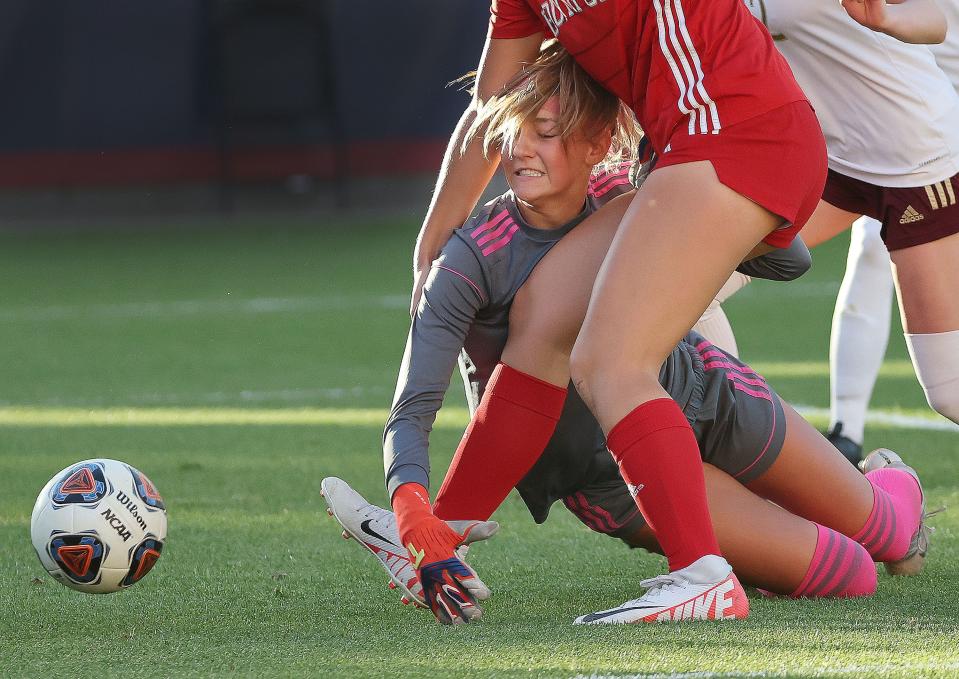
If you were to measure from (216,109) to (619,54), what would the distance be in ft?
36.6

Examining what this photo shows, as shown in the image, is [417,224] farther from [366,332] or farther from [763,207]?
[763,207]

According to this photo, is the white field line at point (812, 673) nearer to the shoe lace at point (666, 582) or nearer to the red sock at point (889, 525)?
the shoe lace at point (666, 582)

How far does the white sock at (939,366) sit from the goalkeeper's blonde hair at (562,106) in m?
0.87

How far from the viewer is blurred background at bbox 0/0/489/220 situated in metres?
13.3

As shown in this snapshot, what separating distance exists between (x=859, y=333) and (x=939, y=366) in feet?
2.79

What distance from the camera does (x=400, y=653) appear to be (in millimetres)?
2387

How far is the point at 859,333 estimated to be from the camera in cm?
422

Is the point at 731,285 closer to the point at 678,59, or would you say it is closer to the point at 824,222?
the point at 824,222

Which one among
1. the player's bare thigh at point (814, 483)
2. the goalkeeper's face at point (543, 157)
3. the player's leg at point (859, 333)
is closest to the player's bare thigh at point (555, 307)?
the goalkeeper's face at point (543, 157)

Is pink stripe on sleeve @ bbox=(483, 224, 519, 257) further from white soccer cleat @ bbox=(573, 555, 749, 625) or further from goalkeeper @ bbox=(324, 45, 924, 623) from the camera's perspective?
white soccer cleat @ bbox=(573, 555, 749, 625)

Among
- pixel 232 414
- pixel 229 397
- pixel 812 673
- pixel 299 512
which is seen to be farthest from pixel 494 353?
pixel 229 397

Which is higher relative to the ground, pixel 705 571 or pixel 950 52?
pixel 950 52

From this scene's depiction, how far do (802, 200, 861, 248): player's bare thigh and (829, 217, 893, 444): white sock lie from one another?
25.2 inches

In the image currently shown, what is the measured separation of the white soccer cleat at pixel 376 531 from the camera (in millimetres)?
2686
